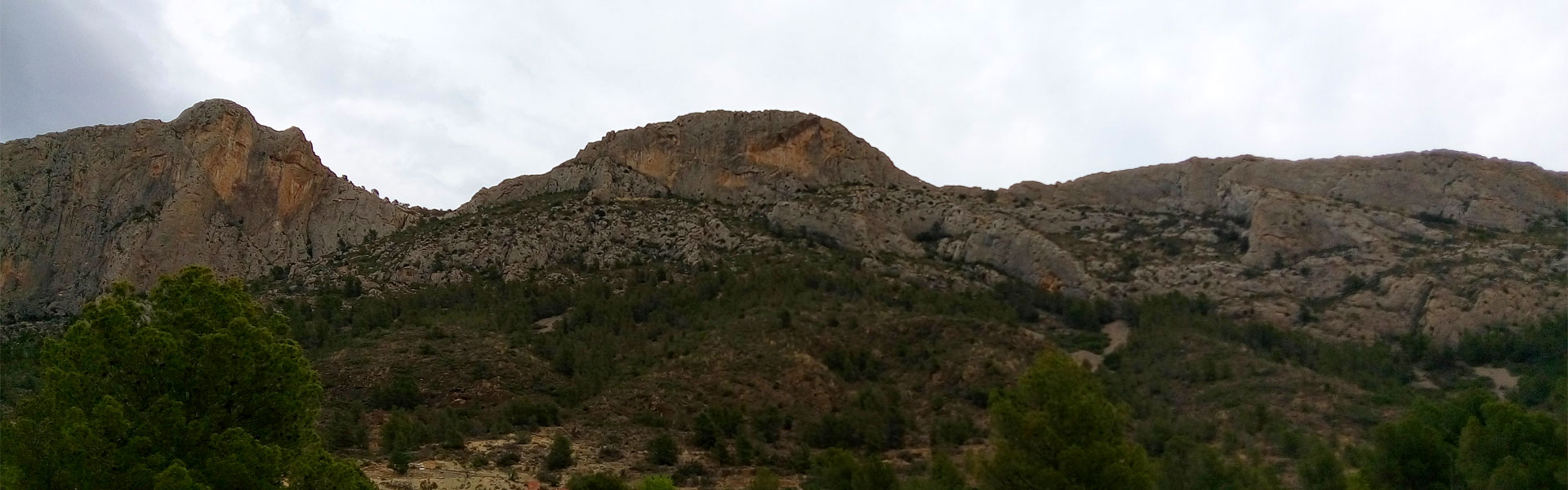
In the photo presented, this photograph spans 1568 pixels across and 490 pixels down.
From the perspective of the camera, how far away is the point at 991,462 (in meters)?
19.8

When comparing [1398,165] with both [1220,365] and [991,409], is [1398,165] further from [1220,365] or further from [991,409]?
[991,409]

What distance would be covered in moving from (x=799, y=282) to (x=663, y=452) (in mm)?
24444

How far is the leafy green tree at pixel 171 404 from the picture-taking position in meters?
13.8

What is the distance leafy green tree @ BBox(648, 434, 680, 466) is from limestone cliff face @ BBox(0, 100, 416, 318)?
4211cm

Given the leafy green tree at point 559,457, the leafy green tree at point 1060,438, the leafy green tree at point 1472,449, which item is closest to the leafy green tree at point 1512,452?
the leafy green tree at point 1472,449

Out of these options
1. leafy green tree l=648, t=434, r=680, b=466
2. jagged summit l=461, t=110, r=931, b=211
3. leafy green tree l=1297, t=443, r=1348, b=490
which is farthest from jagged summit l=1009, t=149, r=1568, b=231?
leafy green tree l=648, t=434, r=680, b=466

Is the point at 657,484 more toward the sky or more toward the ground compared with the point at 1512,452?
more toward the ground

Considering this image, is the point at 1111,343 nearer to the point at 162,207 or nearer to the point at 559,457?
the point at 559,457

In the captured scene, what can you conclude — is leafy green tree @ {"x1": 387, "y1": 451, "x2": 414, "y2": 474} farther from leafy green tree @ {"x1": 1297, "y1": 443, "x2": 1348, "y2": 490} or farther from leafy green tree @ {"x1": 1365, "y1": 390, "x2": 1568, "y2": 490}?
leafy green tree @ {"x1": 1365, "y1": 390, "x2": 1568, "y2": 490}

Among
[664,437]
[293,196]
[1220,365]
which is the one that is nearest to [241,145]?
[293,196]

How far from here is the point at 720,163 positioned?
77375 mm

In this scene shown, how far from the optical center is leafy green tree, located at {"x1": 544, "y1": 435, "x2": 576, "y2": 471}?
33.8 meters

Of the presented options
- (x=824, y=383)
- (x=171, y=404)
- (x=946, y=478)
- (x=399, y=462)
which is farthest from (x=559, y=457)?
(x=171, y=404)

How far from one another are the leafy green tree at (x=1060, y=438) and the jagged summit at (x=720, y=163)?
56.1m
